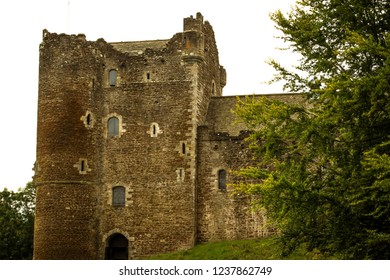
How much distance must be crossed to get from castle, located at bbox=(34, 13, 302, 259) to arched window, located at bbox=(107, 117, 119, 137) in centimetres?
6

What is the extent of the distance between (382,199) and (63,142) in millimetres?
23013

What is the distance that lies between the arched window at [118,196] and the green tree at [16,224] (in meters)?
14.7

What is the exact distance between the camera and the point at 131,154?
4031cm

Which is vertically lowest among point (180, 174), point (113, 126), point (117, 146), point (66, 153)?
point (180, 174)

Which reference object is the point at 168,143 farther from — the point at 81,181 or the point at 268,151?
the point at 268,151

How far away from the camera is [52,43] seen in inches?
1620

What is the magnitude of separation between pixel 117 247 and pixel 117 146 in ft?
17.3

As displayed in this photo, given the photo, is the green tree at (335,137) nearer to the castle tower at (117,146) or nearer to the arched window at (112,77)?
the castle tower at (117,146)

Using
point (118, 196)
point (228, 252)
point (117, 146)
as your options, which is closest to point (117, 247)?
point (118, 196)

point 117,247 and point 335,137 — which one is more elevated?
point 335,137

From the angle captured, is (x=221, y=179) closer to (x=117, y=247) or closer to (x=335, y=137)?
(x=117, y=247)

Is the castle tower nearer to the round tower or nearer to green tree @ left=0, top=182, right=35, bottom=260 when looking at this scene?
the round tower

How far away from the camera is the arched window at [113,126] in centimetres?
4081

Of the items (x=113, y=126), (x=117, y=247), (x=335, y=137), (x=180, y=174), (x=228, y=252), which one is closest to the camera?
(x=335, y=137)
